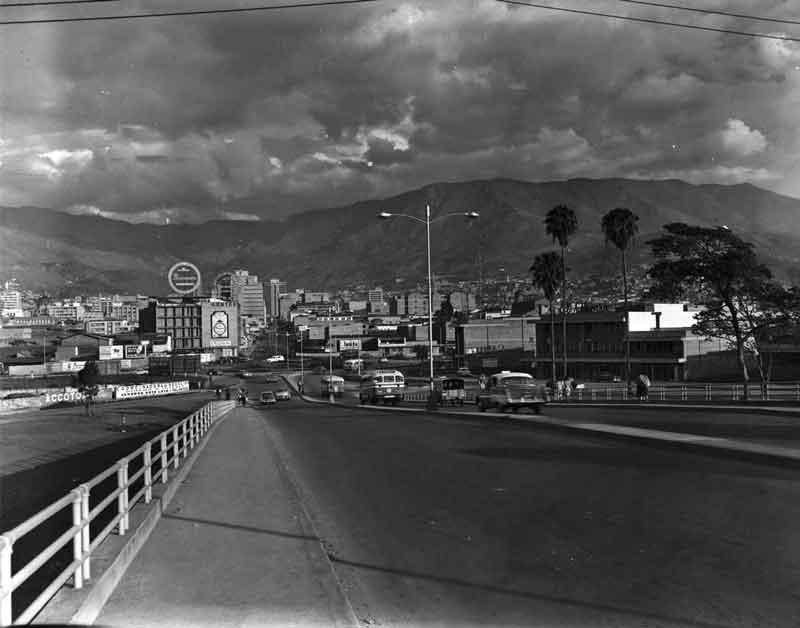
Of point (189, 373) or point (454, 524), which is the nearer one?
point (454, 524)

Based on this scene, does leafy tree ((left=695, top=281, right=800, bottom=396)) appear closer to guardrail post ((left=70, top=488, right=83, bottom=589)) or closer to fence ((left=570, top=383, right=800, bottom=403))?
fence ((left=570, top=383, right=800, bottom=403))

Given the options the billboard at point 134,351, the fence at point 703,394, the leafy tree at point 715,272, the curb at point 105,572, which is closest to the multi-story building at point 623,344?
the fence at point 703,394

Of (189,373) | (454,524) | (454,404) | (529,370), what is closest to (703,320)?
(454,404)

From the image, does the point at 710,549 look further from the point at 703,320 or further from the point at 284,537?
the point at 703,320

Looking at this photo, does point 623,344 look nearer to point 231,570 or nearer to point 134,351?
point 231,570

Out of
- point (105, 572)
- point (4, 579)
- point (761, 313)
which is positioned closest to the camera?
point (4, 579)

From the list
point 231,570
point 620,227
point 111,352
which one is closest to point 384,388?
point 620,227
